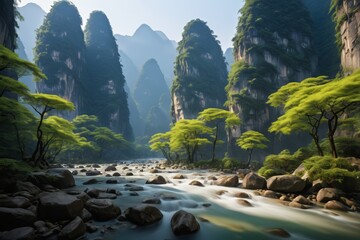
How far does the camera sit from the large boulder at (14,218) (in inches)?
224

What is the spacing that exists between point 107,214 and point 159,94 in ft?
443

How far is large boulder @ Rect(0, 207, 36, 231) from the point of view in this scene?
5685 millimetres

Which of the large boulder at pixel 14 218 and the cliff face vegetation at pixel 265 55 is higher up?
the cliff face vegetation at pixel 265 55

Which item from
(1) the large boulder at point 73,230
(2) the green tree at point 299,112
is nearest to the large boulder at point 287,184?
(2) the green tree at point 299,112

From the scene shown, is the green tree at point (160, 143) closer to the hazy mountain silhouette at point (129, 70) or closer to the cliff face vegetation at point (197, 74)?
the cliff face vegetation at point (197, 74)

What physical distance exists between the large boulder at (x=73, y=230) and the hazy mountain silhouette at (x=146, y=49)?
17993 centimetres

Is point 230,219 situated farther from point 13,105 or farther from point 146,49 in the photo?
point 146,49

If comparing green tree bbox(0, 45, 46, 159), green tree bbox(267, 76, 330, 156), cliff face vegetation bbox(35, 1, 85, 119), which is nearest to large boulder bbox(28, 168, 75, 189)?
green tree bbox(0, 45, 46, 159)

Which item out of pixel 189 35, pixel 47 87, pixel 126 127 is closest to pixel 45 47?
pixel 47 87

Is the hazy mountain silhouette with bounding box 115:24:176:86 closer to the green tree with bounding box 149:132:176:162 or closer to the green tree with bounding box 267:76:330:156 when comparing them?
the green tree with bounding box 149:132:176:162

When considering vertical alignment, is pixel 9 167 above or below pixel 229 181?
above

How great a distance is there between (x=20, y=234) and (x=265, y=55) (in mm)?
47094

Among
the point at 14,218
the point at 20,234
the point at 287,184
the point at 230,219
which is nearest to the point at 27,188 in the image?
the point at 14,218

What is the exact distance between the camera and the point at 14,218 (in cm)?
578
